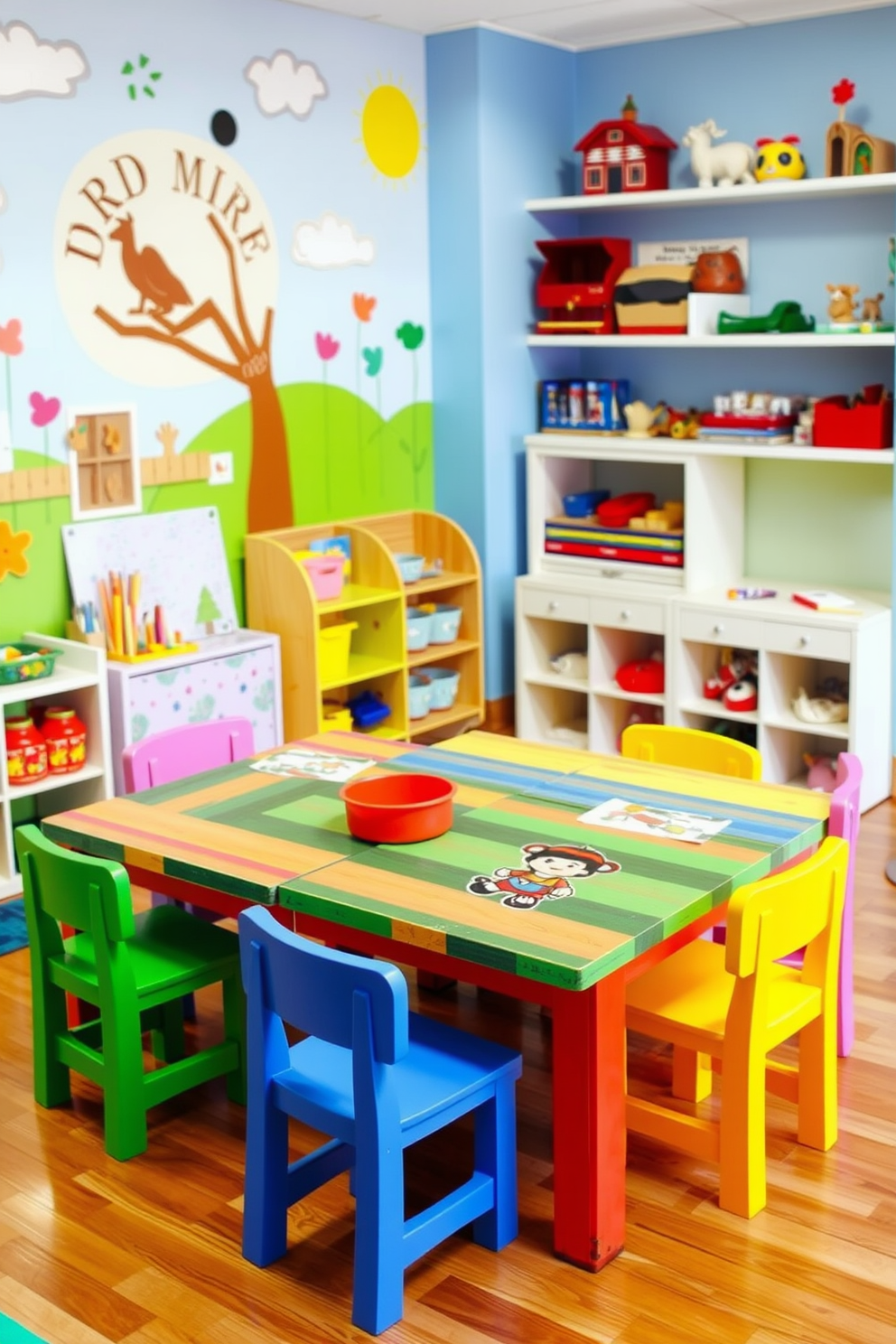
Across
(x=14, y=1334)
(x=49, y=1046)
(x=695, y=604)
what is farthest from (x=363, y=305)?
(x=14, y=1334)

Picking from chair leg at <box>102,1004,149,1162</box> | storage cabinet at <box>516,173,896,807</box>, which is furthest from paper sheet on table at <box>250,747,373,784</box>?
storage cabinet at <box>516,173,896,807</box>

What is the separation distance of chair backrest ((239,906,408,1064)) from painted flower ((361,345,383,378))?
322 cm

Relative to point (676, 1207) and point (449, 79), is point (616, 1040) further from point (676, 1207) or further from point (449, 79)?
point (449, 79)

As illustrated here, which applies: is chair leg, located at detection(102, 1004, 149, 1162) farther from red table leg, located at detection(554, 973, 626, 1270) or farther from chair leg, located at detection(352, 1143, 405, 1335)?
red table leg, located at detection(554, 973, 626, 1270)

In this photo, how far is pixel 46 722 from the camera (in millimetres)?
4180

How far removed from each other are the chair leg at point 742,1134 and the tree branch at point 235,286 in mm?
3075

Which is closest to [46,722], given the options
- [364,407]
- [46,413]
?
[46,413]

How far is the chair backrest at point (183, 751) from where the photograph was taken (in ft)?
11.1

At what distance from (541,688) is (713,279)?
5.13 ft

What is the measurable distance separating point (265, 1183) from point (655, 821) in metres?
0.99

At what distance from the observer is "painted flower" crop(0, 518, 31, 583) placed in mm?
4188

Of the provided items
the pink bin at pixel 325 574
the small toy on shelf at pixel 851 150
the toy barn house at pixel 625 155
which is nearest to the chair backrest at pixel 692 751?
the pink bin at pixel 325 574

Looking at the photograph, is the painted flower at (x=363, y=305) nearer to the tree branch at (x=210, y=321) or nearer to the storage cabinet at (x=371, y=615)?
the tree branch at (x=210, y=321)

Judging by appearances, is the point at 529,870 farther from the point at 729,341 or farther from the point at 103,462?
the point at 729,341
